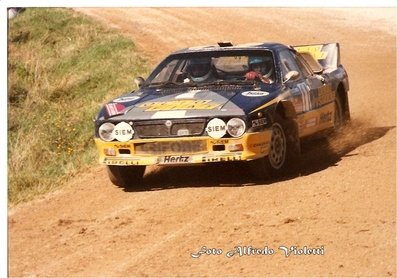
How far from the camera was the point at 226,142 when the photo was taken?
305 inches

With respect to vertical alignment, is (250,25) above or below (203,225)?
above

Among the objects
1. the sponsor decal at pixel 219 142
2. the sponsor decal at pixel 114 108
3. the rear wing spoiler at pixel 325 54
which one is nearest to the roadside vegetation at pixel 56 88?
the sponsor decal at pixel 114 108

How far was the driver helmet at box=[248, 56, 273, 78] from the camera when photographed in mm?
8953

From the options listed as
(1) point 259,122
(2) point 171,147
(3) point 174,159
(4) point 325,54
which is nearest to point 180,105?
(2) point 171,147

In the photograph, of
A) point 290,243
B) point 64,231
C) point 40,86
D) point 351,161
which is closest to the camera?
point 290,243

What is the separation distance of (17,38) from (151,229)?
1763 cm

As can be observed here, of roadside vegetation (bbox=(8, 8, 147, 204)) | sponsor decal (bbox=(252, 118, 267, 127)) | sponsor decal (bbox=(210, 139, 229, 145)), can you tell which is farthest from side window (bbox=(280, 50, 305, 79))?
roadside vegetation (bbox=(8, 8, 147, 204))

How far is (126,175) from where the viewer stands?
28.4 ft

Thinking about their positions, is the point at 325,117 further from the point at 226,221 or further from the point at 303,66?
the point at 226,221

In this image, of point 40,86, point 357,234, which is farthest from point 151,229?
point 40,86

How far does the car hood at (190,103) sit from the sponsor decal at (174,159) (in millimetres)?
408

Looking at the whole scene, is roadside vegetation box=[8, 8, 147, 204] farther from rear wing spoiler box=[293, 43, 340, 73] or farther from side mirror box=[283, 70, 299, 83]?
rear wing spoiler box=[293, 43, 340, 73]

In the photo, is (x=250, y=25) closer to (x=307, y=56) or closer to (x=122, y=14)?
(x=122, y=14)

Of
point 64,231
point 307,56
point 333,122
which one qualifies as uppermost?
point 307,56
